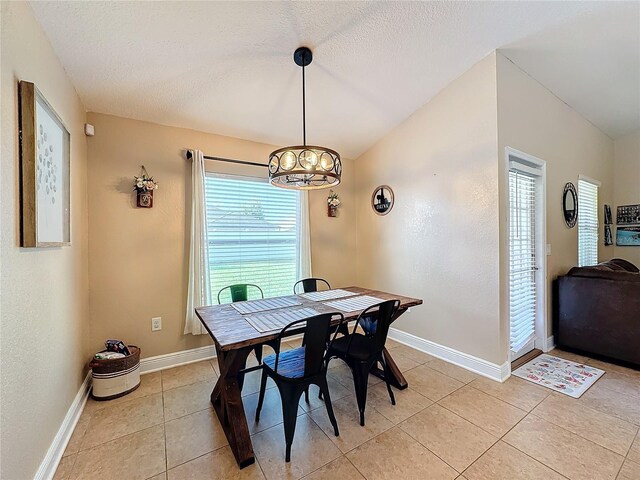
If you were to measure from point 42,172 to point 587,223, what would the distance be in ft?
18.9

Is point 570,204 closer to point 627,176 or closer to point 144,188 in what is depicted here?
point 627,176

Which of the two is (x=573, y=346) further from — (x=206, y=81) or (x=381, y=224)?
(x=206, y=81)

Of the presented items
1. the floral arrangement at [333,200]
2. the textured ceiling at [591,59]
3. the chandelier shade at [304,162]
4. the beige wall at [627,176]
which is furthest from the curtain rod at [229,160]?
the beige wall at [627,176]

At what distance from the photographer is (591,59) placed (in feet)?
8.66

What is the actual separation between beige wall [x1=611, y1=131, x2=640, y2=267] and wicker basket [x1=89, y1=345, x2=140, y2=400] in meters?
6.69

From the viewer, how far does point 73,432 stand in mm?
1837

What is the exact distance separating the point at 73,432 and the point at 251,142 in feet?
9.64

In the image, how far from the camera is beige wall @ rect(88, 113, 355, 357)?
8.18 feet

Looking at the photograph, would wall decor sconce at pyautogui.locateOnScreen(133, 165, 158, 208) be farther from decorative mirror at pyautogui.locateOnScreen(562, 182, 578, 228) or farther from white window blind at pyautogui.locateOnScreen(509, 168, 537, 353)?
decorative mirror at pyautogui.locateOnScreen(562, 182, 578, 228)

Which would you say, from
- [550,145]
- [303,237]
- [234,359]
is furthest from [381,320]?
[550,145]

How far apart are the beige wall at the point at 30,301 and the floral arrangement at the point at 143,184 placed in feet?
1.65

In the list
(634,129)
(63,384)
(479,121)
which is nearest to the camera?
(63,384)

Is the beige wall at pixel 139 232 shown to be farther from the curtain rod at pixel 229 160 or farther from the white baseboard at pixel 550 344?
the white baseboard at pixel 550 344

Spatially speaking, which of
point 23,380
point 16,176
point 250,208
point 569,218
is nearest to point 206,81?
point 250,208
